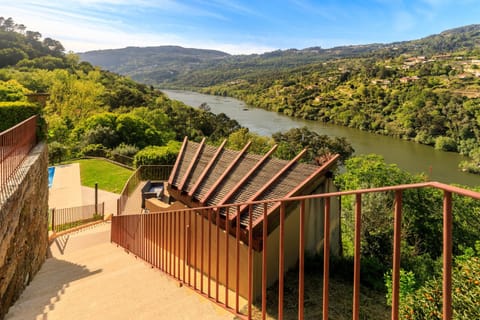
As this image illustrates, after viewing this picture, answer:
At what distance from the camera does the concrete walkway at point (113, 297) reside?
11.6ft

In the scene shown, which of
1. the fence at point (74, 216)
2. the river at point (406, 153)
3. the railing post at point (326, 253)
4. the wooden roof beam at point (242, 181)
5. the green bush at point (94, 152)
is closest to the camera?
the railing post at point (326, 253)

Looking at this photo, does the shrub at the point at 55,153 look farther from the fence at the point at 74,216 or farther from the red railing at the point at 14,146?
the red railing at the point at 14,146

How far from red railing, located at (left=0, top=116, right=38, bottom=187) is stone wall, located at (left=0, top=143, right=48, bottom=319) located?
122 mm

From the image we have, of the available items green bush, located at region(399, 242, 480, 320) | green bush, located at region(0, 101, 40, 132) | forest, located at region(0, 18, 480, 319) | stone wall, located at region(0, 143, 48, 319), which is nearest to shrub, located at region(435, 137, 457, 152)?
forest, located at region(0, 18, 480, 319)

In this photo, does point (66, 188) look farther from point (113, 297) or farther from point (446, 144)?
point (446, 144)

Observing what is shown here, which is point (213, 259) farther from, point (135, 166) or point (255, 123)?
point (255, 123)

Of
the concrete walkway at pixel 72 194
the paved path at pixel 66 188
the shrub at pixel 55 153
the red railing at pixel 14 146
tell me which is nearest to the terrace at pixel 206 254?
the red railing at pixel 14 146

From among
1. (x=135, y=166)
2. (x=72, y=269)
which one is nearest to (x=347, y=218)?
(x=72, y=269)

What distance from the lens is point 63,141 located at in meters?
28.6

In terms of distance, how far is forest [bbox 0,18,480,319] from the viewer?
635 centimetres

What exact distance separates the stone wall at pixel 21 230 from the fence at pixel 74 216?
4453mm

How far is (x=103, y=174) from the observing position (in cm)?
1916

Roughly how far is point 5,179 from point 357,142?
45.9 m

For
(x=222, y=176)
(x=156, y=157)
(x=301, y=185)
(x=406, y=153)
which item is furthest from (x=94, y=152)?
(x=406, y=153)
